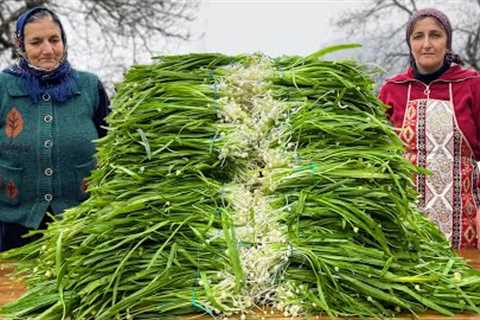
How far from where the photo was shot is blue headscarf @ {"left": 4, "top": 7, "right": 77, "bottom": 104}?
3.39 meters

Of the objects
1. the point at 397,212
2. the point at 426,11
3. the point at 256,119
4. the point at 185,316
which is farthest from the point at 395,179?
the point at 426,11

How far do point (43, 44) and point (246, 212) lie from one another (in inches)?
68.2

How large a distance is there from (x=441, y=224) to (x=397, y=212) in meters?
1.34

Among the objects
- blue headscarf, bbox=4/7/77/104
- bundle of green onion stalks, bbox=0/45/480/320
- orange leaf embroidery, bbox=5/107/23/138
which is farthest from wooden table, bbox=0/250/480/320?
blue headscarf, bbox=4/7/77/104

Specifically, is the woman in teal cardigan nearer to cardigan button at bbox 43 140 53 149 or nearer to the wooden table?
cardigan button at bbox 43 140 53 149

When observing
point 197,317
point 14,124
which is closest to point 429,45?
point 14,124

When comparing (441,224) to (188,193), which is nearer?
(188,193)

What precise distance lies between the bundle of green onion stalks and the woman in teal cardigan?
101 centimetres

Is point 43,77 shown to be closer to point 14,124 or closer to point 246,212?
point 14,124

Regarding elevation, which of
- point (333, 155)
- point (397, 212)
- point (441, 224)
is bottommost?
point (441, 224)

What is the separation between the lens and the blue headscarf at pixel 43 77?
3395mm

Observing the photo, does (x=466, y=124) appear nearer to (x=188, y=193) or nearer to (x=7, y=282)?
(x=188, y=193)

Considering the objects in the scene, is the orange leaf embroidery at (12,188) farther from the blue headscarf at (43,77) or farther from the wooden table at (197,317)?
the wooden table at (197,317)

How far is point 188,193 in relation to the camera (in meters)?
2.10
